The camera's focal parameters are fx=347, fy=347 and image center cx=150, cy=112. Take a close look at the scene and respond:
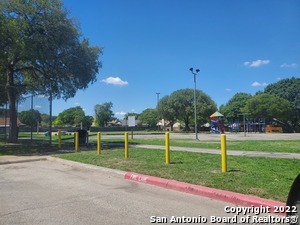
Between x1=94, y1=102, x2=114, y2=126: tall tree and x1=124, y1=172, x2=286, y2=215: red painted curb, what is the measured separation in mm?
112308

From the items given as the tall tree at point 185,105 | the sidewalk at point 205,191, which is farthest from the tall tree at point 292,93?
the sidewalk at point 205,191

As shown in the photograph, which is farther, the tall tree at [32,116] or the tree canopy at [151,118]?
the tree canopy at [151,118]

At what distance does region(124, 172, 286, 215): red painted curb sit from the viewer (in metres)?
6.21

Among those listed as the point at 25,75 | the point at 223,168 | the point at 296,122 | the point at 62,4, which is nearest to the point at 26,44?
the point at 62,4

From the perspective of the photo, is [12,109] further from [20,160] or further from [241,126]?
[241,126]

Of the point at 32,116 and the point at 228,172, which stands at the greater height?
the point at 32,116

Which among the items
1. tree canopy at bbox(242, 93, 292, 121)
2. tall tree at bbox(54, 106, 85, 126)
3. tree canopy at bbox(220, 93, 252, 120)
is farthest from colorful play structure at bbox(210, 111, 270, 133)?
tall tree at bbox(54, 106, 85, 126)

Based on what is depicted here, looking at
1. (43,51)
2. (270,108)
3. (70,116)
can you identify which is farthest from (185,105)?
(70,116)

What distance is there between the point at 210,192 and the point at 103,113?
4544 inches

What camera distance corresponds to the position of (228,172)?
361 inches

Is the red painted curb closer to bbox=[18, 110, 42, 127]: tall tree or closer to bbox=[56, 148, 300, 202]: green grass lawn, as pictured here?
bbox=[56, 148, 300, 202]: green grass lawn

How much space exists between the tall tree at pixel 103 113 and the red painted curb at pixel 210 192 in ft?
368

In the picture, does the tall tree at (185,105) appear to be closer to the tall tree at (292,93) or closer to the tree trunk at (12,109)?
the tall tree at (292,93)

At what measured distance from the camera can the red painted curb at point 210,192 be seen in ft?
20.4
